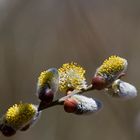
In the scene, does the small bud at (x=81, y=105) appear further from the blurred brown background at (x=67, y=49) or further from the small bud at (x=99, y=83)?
the blurred brown background at (x=67, y=49)

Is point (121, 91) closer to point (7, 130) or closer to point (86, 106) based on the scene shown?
point (86, 106)

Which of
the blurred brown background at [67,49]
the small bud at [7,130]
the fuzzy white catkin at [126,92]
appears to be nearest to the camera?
the small bud at [7,130]

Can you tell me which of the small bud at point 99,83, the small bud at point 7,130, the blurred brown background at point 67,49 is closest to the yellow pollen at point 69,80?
the small bud at point 99,83

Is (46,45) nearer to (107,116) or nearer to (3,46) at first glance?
(3,46)

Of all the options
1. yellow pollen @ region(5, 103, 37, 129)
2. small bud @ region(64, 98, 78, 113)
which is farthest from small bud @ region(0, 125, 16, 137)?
small bud @ region(64, 98, 78, 113)

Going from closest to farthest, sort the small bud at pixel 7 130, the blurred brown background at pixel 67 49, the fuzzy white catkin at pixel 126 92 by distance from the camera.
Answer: the small bud at pixel 7 130 → the fuzzy white catkin at pixel 126 92 → the blurred brown background at pixel 67 49

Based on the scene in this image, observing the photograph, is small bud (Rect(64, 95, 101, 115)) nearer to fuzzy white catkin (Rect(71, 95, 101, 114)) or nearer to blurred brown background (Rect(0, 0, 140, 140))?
fuzzy white catkin (Rect(71, 95, 101, 114))

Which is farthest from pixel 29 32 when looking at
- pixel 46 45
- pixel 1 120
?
pixel 1 120
